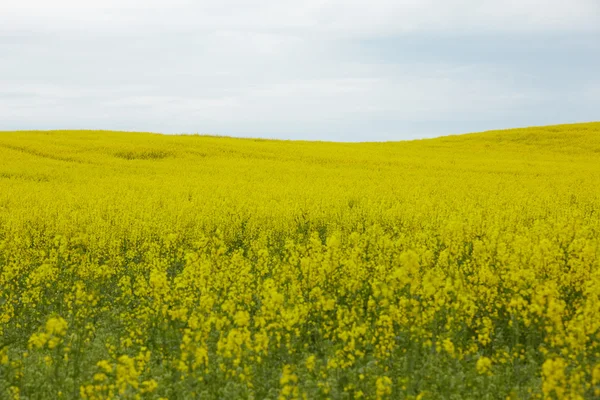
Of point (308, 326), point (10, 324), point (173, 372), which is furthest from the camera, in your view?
point (10, 324)

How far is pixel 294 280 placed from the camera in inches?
357

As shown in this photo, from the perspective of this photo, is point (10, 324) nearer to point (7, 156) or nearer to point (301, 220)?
point (301, 220)

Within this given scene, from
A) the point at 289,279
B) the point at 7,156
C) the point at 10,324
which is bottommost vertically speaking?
the point at 10,324

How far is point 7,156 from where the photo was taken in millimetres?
27422

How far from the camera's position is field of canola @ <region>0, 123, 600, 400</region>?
6609mm

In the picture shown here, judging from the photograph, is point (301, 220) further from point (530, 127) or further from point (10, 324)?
point (530, 127)

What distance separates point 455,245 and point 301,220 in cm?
483

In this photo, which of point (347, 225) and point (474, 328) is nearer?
point (474, 328)

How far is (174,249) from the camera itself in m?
12.8

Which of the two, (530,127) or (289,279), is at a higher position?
(530,127)

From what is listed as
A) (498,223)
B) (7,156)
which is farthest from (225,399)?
(7,156)

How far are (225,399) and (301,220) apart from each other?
28.4 ft

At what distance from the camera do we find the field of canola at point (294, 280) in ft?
21.7

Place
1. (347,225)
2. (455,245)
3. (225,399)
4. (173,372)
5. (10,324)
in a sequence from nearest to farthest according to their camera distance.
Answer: (225,399), (173,372), (10,324), (455,245), (347,225)
